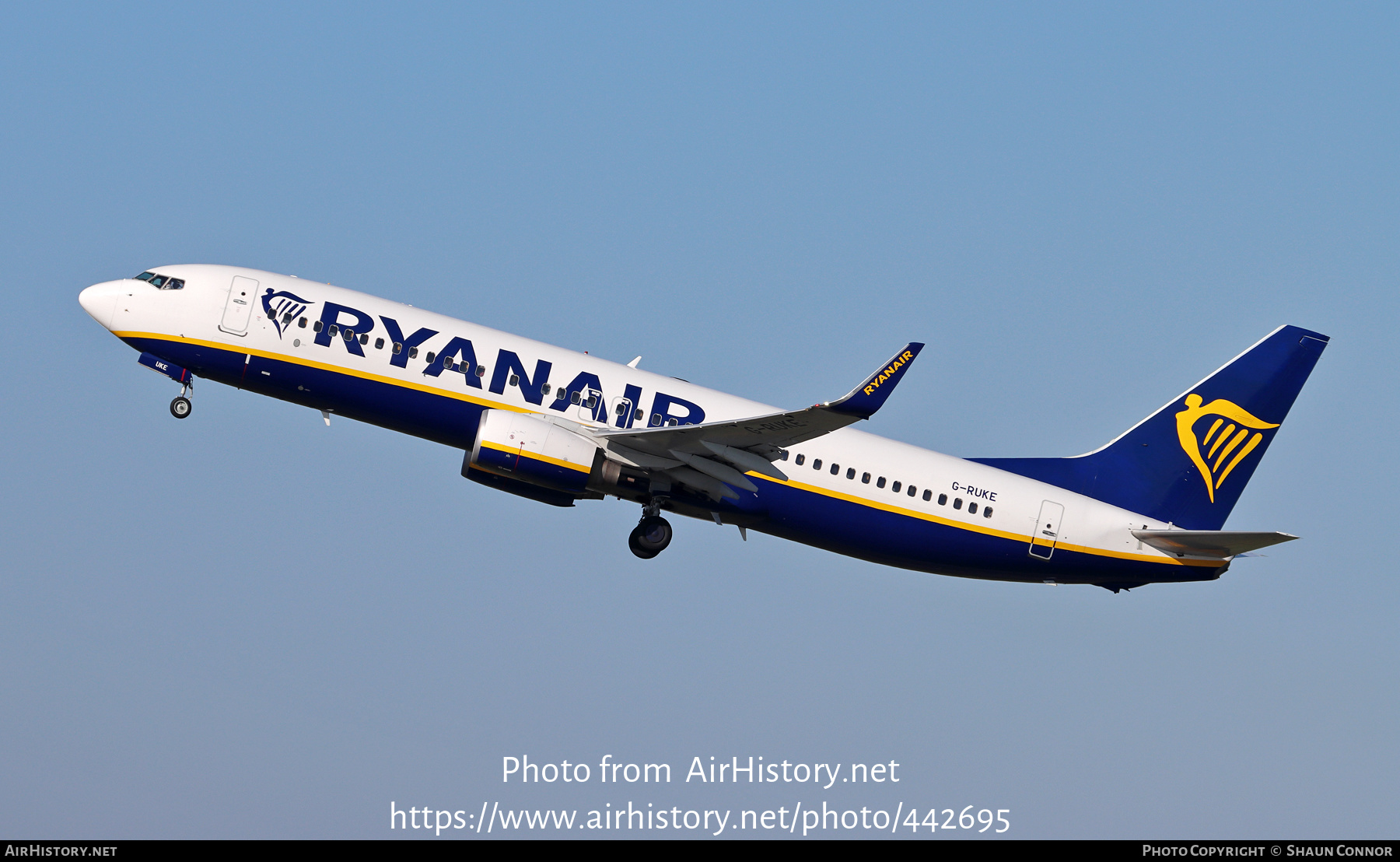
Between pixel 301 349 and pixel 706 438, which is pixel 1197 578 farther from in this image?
pixel 301 349

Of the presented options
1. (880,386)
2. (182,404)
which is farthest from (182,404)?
(880,386)

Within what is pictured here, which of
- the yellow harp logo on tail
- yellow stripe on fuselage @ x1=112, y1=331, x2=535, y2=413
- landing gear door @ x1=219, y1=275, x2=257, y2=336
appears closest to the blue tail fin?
the yellow harp logo on tail

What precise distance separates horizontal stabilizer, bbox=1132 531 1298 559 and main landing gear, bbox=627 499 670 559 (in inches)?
512

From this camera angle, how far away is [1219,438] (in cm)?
4244

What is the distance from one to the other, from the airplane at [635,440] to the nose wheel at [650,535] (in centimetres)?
5

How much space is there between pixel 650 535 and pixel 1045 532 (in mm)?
10810

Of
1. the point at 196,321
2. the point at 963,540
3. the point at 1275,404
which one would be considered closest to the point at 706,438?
the point at 963,540

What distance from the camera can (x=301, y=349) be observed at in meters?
36.6

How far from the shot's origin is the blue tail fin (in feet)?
137

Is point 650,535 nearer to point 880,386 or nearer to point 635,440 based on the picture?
point 635,440

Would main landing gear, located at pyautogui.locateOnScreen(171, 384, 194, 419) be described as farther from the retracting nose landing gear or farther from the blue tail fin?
Answer: the blue tail fin

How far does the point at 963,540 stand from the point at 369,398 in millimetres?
16076

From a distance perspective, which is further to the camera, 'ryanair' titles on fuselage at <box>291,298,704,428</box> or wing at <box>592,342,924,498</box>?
'ryanair' titles on fuselage at <box>291,298,704,428</box>

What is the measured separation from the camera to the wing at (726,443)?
33.8m
